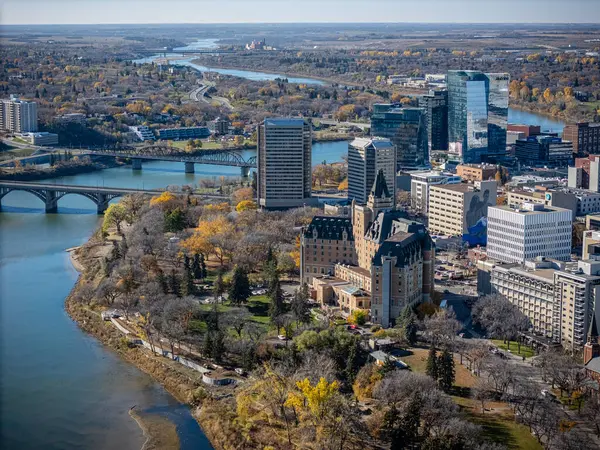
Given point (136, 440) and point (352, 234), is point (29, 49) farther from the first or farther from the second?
point (136, 440)

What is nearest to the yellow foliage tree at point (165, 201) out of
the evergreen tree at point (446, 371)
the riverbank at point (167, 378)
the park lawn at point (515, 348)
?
the riverbank at point (167, 378)

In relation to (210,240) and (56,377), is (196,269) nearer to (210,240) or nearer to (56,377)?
(210,240)

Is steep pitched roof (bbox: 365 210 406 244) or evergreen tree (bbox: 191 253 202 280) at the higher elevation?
steep pitched roof (bbox: 365 210 406 244)

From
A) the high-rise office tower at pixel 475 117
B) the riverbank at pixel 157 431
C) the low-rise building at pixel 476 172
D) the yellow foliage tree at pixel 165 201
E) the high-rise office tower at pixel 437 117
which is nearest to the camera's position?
the riverbank at pixel 157 431

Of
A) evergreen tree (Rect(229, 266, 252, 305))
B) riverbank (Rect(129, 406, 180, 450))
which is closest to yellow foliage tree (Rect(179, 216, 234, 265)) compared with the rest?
evergreen tree (Rect(229, 266, 252, 305))

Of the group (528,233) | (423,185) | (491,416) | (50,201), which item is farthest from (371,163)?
(491,416)

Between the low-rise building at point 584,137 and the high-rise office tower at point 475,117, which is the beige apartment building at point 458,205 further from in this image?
the low-rise building at point 584,137

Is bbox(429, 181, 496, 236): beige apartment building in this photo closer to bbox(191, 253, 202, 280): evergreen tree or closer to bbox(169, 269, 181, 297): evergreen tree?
bbox(191, 253, 202, 280): evergreen tree

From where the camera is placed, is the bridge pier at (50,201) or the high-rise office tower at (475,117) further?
the high-rise office tower at (475,117)
